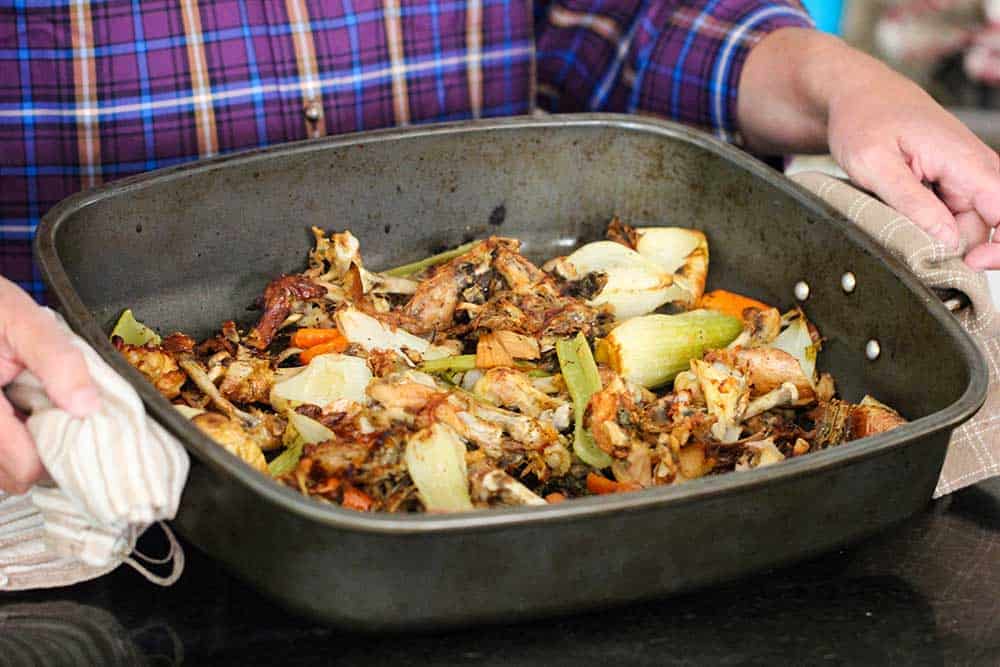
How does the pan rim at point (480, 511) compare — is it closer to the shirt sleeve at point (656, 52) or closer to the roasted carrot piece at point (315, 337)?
the roasted carrot piece at point (315, 337)

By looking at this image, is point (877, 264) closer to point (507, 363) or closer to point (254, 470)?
point (507, 363)

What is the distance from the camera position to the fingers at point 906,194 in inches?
54.2

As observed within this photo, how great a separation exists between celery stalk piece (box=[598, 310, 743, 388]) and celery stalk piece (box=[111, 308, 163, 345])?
0.53 meters

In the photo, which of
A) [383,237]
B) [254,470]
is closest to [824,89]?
[383,237]

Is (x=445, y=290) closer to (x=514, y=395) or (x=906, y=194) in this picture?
(x=514, y=395)

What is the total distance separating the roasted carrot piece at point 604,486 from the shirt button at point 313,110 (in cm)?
83

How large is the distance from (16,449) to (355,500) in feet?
0.94

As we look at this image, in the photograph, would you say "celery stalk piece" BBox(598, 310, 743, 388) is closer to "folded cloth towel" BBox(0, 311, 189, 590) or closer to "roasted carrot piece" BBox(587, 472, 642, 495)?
"roasted carrot piece" BBox(587, 472, 642, 495)

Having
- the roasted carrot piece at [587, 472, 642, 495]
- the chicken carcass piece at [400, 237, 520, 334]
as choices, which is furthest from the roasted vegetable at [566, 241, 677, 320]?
the roasted carrot piece at [587, 472, 642, 495]

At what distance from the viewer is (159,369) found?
1.23 m

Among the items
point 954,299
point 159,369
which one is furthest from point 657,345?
point 159,369

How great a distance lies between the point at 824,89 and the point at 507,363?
0.66 metres

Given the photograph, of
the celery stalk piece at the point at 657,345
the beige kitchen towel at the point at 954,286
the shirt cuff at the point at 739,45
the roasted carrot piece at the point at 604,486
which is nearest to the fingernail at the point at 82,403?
the roasted carrot piece at the point at 604,486

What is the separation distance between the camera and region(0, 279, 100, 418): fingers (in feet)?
3.11
